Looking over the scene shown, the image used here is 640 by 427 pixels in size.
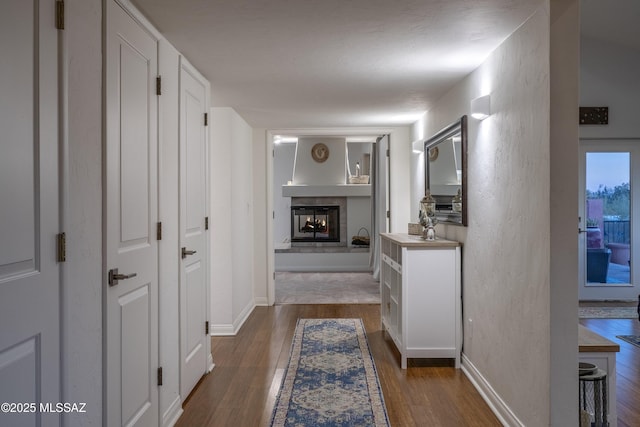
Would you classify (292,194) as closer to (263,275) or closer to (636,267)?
(263,275)

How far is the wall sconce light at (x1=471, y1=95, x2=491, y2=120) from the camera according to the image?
2746mm

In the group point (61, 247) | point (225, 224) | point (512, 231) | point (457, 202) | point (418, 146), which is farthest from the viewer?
point (418, 146)

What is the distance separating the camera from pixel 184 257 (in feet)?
9.00

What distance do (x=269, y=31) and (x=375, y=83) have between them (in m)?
1.27

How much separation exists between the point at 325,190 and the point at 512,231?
6609 mm

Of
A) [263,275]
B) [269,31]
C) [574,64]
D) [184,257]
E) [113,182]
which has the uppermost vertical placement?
[269,31]

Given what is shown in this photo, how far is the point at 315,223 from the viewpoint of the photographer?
935 cm

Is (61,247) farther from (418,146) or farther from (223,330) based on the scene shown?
(418,146)

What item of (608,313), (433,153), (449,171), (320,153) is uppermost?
(320,153)

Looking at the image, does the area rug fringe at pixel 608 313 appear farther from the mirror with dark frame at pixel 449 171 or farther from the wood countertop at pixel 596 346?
the wood countertop at pixel 596 346

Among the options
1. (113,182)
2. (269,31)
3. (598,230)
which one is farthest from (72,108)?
(598,230)

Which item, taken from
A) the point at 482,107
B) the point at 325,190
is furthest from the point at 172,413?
the point at 325,190

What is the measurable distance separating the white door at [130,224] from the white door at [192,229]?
44cm

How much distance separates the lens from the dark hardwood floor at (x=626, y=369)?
8.31ft
